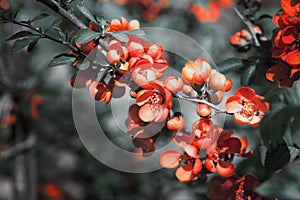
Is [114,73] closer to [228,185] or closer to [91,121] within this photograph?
[228,185]

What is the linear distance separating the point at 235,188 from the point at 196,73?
0.27m

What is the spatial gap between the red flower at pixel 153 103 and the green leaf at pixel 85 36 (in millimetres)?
145

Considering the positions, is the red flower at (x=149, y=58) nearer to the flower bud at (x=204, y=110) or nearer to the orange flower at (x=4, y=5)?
the flower bud at (x=204, y=110)

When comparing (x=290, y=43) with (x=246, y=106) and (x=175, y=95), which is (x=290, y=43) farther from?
(x=175, y=95)

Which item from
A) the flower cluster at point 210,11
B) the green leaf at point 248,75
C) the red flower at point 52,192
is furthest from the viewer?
the red flower at point 52,192

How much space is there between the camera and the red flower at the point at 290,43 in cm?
94

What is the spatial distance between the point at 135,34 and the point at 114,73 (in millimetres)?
96

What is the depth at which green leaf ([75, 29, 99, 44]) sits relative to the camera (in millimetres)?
914

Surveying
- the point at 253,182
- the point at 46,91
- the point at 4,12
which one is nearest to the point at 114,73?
the point at 4,12

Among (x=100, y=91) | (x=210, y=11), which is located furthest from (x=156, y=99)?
(x=210, y=11)

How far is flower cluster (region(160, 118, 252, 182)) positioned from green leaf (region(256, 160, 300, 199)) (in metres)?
0.29

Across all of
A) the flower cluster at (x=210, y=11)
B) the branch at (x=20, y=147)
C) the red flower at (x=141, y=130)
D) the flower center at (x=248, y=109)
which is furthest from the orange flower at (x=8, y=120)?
the flower center at (x=248, y=109)

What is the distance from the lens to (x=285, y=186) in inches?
25.2

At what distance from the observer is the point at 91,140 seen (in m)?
2.06
